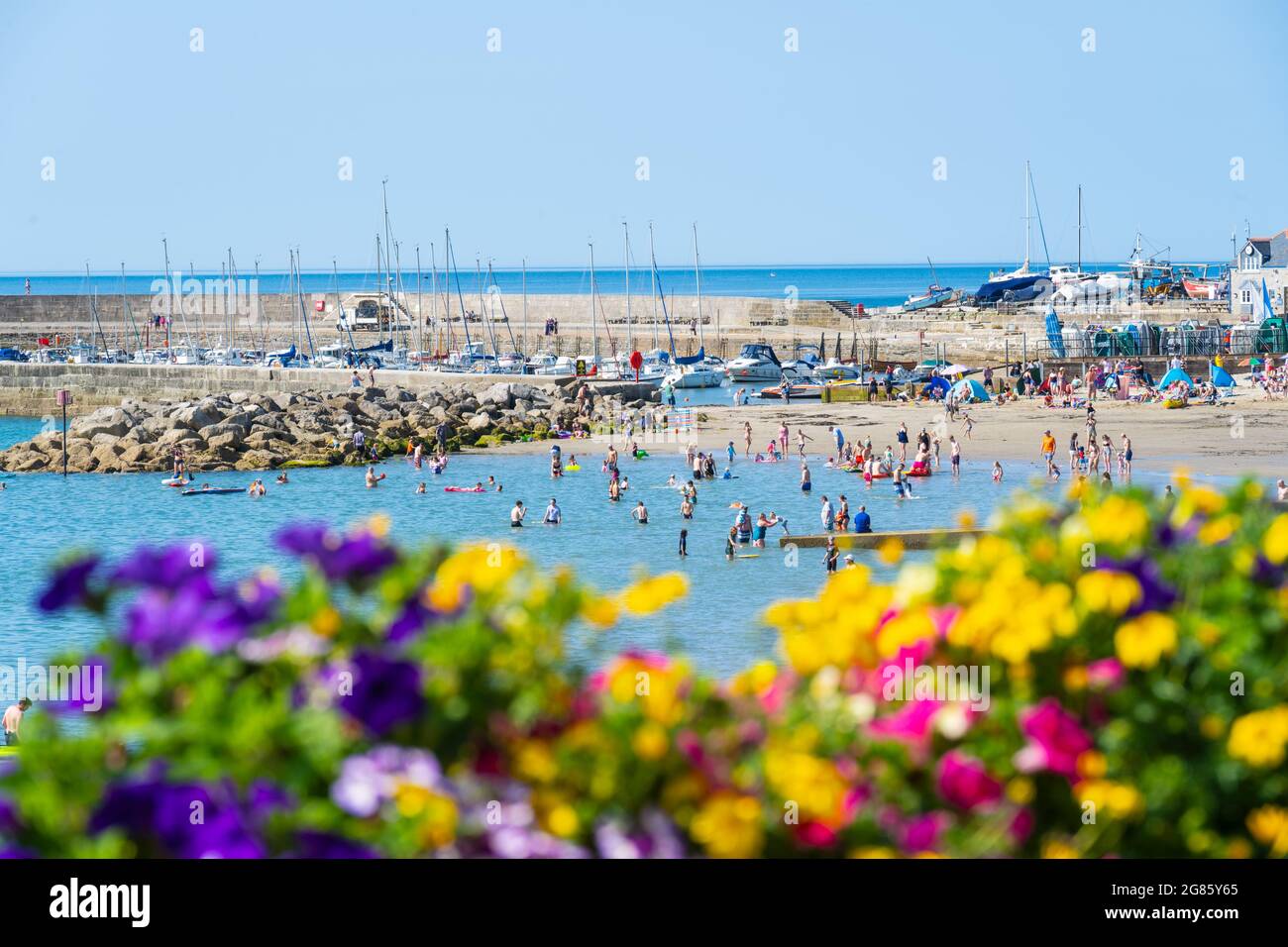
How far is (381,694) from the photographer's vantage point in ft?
10.5

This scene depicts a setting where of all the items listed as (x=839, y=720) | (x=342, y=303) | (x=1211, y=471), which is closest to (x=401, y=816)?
(x=839, y=720)

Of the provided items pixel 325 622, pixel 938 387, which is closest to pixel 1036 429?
pixel 938 387

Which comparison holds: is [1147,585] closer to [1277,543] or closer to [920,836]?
[1277,543]

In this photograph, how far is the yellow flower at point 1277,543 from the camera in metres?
4.04

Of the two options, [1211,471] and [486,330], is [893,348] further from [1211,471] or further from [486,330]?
[1211,471]

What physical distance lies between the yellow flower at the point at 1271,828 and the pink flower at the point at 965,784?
61cm

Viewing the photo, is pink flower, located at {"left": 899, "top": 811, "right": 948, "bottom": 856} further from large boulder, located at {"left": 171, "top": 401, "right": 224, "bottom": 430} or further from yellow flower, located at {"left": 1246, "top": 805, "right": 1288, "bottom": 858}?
large boulder, located at {"left": 171, "top": 401, "right": 224, "bottom": 430}

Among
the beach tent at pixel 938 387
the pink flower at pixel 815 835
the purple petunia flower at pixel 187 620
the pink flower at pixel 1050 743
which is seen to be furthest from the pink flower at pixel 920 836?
the beach tent at pixel 938 387

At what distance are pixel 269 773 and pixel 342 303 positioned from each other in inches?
3959

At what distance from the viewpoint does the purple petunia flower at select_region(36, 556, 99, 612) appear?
3.30 m

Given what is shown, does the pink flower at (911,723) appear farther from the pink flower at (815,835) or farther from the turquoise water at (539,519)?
the turquoise water at (539,519)

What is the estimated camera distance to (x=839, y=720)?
3.55 meters

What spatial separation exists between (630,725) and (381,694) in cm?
51

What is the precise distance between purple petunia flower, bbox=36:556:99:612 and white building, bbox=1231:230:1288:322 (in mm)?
75017
